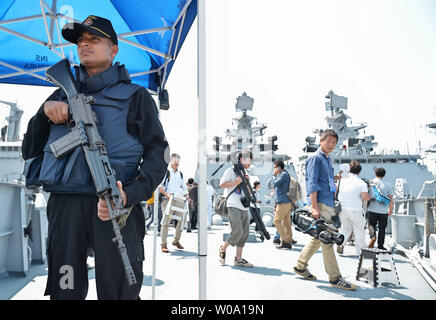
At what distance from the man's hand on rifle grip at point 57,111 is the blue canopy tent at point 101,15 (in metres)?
1.90

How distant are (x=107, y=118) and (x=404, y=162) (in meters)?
29.7

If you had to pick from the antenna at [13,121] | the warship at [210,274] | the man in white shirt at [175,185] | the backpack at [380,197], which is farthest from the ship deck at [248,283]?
the antenna at [13,121]

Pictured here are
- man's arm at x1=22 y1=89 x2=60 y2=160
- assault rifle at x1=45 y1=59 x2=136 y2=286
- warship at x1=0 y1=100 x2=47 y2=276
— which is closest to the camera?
assault rifle at x1=45 y1=59 x2=136 y2=286

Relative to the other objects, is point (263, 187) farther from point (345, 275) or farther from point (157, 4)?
point (157, 4)

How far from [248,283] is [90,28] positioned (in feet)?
11.0

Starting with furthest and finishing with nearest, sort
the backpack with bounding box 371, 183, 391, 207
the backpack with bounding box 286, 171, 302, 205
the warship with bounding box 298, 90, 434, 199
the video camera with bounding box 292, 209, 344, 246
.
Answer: the warship with bounding box 298, 90, 434, 199, the backpack with bounding box 286, 171, 302, 205, the backpack with bounding box 371, 183, 391, 207, the video camera with bounding box 292, 209, 344, 246

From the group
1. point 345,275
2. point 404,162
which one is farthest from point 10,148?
point 404,162

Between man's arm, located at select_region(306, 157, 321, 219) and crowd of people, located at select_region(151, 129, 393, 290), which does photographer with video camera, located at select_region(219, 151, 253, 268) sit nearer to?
crowd of people, located at select_region(151, 129, 393, 290)

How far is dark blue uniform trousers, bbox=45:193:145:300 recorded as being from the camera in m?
1.42

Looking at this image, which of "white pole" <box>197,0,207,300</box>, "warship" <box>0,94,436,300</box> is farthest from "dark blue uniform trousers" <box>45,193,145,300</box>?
"warship" <box>0,94,436,300</box>

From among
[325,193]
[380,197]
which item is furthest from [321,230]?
[380,197]

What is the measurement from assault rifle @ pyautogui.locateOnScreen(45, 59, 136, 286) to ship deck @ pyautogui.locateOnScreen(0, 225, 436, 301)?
6.84 ft

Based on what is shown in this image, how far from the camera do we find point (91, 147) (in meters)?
1.43
